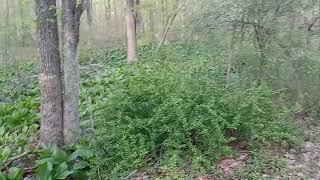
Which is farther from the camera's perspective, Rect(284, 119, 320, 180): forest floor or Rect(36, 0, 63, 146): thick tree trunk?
Rect(36, 0, 63, 146): thick tree trunk

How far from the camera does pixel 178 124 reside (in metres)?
4.64

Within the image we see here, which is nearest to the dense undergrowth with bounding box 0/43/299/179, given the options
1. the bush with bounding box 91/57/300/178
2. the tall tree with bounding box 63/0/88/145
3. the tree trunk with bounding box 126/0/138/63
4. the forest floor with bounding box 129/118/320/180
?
the bush with bounding box 91/57/300/178

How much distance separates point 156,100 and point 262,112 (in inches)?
52.2

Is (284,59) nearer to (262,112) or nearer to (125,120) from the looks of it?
(262,112)

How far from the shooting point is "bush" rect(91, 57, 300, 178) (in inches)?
177

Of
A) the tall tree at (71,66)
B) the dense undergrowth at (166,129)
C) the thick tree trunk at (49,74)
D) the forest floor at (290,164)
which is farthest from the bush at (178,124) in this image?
the thick tree trunk at (49,74)

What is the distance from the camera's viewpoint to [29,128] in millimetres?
6426

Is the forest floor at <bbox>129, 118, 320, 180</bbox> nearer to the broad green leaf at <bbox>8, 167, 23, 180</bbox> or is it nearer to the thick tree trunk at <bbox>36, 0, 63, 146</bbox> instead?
the broad green leaf at <bbox>8, 167, 23, 180</bbox>

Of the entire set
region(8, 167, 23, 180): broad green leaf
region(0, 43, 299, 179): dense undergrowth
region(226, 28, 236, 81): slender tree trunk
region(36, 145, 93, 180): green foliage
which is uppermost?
region(226, 28, 236, 81): slender tree trunk

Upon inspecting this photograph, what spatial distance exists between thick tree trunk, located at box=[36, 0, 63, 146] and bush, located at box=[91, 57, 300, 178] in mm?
780

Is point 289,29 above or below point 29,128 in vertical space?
above

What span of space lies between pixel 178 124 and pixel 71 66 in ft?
5.85

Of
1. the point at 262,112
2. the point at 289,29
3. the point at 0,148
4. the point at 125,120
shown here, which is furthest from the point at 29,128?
the point at 289,29

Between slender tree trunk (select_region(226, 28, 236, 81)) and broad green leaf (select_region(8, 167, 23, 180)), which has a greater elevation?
slender tree trunk (select_region(226, 28, 236, 81))
